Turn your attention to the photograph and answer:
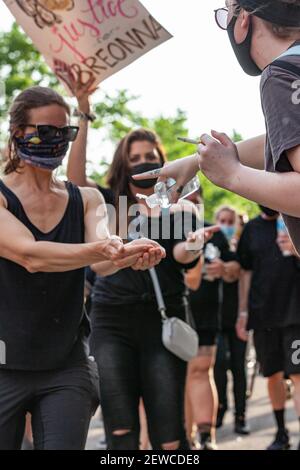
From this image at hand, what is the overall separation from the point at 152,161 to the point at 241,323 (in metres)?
3.26

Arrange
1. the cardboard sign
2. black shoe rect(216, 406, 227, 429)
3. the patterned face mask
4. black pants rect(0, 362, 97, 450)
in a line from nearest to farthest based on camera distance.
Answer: black pants rect(0, 362, 97, 450) < the patterned face mask < the cardboard sign < black shoe rect(216, 406, 227, 429)

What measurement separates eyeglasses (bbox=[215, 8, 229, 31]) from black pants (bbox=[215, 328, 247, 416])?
20.2 ft

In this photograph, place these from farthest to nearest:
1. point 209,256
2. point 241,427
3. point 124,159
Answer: point 241,427 < point 209,256 < point 124,159

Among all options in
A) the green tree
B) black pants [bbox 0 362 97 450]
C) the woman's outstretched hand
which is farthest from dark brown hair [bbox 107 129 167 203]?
the green tree

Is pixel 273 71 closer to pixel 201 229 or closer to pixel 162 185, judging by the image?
pixel 162 185

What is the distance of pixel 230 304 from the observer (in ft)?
31.0

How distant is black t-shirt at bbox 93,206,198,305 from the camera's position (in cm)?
551

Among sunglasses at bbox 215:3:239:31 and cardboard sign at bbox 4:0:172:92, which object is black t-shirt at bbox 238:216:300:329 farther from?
sunglasses at bbox 215:3:239:31

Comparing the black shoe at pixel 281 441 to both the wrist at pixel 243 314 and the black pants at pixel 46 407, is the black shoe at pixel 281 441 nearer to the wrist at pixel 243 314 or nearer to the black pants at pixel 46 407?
the wrist at pixel 243 314

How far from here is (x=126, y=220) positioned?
5.38 m

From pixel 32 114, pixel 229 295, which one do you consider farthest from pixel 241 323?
pixel 32 114

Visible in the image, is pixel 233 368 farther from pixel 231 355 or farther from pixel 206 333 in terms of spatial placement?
pixel 206 333

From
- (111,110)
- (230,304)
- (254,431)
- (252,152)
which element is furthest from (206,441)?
(111,110)

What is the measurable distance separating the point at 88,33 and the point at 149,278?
148cm
